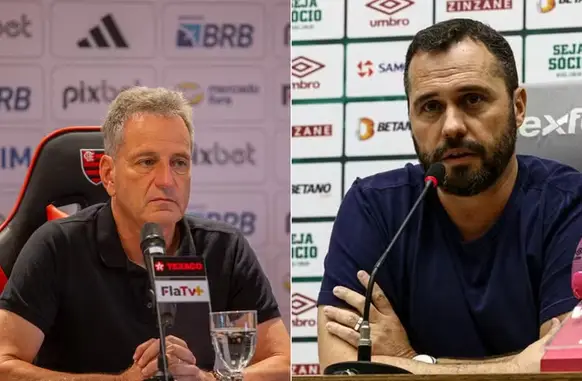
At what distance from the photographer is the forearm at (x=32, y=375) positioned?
6.22 ft

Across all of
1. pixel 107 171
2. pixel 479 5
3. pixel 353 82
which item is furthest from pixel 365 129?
pixel 107 171

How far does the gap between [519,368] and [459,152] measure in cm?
70

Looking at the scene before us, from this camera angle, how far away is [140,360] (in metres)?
1.83

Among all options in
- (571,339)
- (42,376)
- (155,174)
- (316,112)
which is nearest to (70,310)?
(42,376)

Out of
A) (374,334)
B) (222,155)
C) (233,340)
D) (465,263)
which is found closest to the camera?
(233,340)

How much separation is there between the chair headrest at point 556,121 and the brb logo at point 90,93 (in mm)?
948

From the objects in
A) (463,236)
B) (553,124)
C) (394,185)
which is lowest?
(463,236)

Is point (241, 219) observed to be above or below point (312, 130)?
below

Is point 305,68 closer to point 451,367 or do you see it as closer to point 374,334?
point 374,334

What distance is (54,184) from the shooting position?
6.52 ft

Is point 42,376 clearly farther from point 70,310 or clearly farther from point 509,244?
point 509,244

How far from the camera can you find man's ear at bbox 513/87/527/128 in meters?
2.23

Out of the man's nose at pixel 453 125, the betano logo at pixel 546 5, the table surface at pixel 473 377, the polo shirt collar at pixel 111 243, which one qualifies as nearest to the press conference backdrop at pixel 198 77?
the polo shirt collar at pixel 111 243

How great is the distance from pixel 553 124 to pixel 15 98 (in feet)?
4.16
